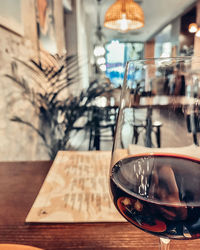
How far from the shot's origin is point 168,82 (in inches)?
9.1

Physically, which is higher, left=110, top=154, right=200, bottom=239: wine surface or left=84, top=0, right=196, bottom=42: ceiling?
left=84, top=0, right=196, bottom=42: ceiling

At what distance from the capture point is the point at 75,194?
40 cm

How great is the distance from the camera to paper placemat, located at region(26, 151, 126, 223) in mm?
333

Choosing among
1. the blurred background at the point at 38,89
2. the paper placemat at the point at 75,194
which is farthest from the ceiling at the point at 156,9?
the paper placemat at the point at 75,194

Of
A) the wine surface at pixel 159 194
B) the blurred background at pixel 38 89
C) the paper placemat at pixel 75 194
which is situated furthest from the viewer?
the blurred background at pixel 38 89

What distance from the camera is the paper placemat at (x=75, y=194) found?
33 centimetres

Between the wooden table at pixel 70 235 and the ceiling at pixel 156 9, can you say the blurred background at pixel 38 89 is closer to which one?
the wooden table at pixel 70 235

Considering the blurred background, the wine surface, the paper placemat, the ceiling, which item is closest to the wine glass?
the wine surface

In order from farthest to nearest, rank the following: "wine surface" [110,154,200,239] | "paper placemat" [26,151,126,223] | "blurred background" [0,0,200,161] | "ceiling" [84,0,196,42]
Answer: "ceiling" [84,0,196,42] → "blurred background" [0,0,200,161] → "paper placemat" [26,151,126,223] → "wine surface" [110,154,200,239]

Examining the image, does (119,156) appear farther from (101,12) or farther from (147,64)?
(101,12)

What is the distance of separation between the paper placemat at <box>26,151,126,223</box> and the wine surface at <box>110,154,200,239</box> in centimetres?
12

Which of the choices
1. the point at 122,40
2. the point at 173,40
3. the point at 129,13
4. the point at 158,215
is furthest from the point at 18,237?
the point at 122,40

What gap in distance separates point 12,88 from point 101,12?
5.80m

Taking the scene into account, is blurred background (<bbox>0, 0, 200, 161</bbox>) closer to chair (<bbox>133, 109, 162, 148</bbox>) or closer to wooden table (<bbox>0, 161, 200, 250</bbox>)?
wooden table (<bbox>0, 161, 200, 250</bbox>)
